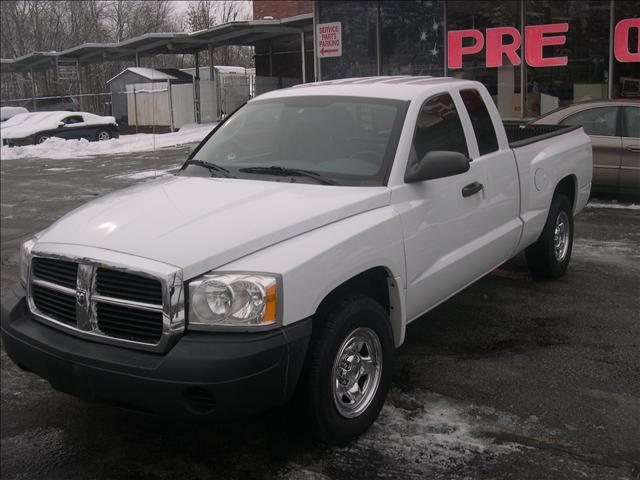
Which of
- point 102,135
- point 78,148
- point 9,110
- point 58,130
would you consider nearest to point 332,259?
point 9,110

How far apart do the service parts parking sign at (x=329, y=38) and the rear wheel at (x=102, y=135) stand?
943 centimetres

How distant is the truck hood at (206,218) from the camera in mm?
3299

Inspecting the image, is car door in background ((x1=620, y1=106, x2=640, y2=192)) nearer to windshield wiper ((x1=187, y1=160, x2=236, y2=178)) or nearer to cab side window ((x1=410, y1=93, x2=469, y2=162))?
cab side window ((x1=410, y1=93, x2=469, y2=162))

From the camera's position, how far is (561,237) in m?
6.77

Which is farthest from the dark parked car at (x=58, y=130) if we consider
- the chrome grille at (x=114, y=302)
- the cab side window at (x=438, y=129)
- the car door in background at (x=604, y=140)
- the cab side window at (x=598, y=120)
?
the chrome grille at (x=114, y=302)

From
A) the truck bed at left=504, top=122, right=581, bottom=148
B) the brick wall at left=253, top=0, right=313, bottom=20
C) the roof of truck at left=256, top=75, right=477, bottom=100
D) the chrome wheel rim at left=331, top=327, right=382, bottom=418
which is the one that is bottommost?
the chrome wheel rim at left=331, top=327, right=382, bottom=418

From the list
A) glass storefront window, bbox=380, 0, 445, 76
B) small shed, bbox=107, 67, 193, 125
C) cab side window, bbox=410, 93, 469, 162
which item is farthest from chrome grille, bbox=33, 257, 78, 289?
glass storefront window, bbox=380, 0, 445, 76

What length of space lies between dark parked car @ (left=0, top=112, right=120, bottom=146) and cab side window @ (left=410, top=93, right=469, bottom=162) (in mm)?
20097

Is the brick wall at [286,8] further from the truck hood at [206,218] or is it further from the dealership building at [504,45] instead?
the truck hood at [206,218]

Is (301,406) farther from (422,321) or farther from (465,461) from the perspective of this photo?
(422,321)

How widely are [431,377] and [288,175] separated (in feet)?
5.19

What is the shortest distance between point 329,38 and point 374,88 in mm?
16122

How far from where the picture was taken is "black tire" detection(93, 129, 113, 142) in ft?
82.9

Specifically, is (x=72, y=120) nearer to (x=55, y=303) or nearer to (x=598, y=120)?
(x=598, y=120)
